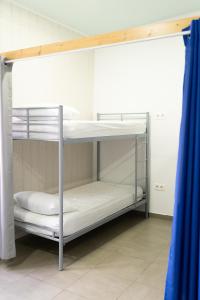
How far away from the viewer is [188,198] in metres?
1.79

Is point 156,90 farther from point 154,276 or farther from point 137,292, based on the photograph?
point 137,292

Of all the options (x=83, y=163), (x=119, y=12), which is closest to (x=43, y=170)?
(x=83, y=163)

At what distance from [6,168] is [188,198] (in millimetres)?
1688

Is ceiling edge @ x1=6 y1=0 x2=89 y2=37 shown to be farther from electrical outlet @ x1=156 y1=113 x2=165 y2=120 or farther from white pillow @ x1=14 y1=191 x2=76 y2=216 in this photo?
white pillow @ x1=14 y1=191 x2=76 y2=216

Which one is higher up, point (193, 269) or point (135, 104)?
point (135, 104)

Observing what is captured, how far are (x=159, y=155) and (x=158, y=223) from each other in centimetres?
99

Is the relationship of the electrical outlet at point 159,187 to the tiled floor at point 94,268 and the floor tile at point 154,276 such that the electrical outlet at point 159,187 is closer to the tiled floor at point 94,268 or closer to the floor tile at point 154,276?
the tiled floor at point 94,268

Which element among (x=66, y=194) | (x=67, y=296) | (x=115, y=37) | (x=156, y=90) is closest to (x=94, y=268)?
(x=67, y=296)

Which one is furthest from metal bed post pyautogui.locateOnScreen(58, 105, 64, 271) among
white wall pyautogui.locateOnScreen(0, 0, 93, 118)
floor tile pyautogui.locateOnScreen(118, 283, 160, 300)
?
white wall pyautogui.locateOnScreen(0, 0, 93, 118)

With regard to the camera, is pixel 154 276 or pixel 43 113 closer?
pixel 154 276

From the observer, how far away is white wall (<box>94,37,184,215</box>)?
406cm

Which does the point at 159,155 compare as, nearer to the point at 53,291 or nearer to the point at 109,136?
the point at 109,136

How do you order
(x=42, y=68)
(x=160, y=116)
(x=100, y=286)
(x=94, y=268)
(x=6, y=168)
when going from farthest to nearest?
1. (x=160, y=116)
2. (x=42, y=68)
3. (x=94, y=268)
4. (x=6, y=168)
5. (x=100, y=286)

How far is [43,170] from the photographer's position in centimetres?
376
